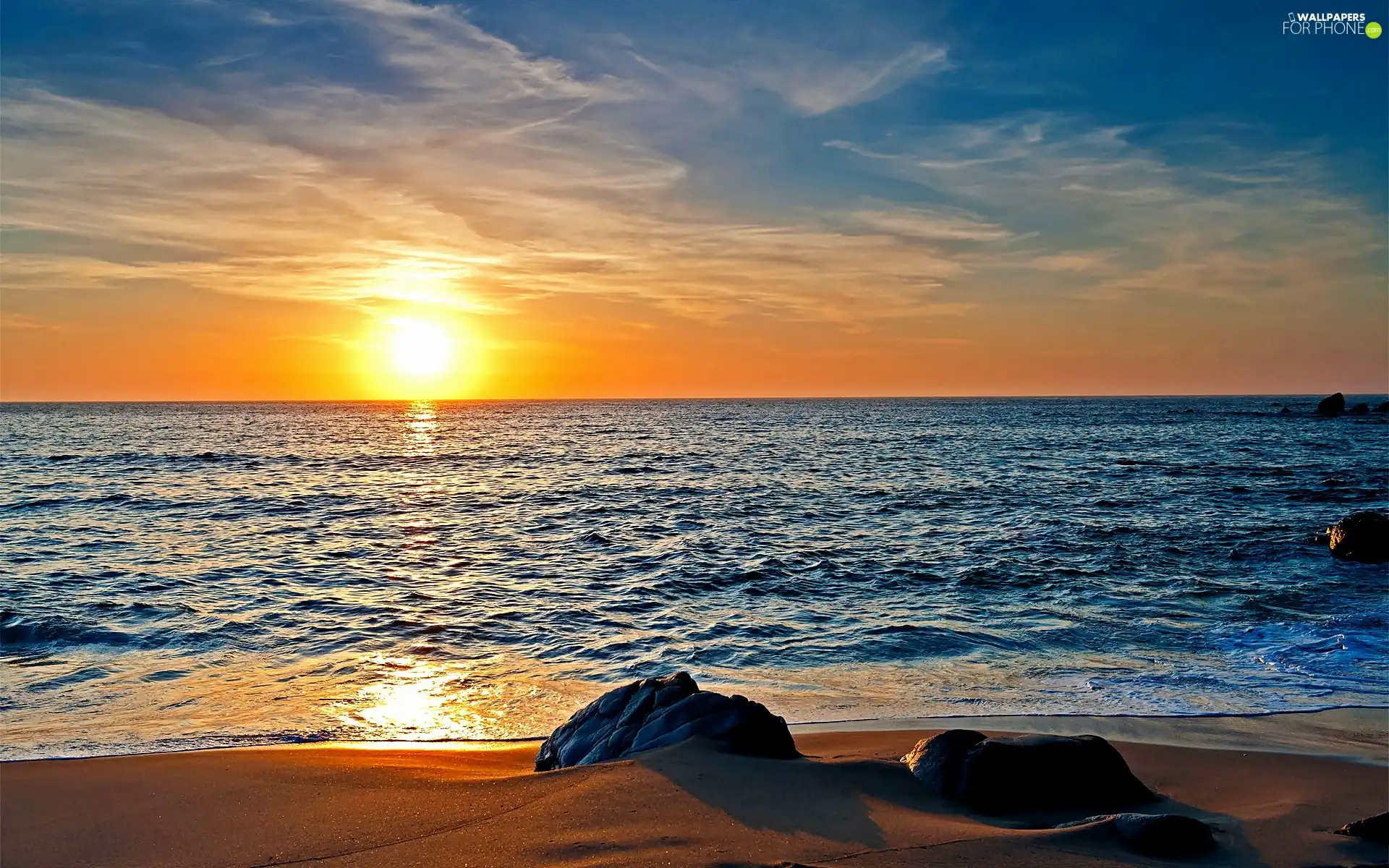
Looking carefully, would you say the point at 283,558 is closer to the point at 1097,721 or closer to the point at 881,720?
the point at 881,720

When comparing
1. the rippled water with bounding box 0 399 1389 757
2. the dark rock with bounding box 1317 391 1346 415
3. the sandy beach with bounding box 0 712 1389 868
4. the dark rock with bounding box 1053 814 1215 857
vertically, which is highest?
the dark rock with bounding box 1317 391 1346 415

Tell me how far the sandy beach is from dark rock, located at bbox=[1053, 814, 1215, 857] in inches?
3.3

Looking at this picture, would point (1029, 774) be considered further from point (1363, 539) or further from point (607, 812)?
point (1363, 539)

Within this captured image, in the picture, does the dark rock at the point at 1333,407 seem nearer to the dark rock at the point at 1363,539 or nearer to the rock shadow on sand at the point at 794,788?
the dark rock at the point at 1363,539

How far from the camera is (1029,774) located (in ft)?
19.3

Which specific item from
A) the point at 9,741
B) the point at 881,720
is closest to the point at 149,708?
the point at 9,741

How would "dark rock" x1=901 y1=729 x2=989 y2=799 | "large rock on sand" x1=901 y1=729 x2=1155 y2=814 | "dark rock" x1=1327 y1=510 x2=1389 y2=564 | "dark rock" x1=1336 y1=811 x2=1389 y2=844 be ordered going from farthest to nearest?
"dark rock" x1=1327 y1=510 x2=1389 y2=564 → "dark rock" x1=901 y1=729 x2=989 y2=799 → "large rock on sand" x1=901 y1=729 x2=1155 y2=814 → "dark rock" x1=1336 y1=811 x2=1389 y2=844

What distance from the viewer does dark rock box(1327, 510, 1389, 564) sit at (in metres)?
18.2

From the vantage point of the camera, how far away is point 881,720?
28.2 ft

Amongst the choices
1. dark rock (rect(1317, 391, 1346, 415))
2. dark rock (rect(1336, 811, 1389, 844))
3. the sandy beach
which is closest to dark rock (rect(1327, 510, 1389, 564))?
the sandy beach

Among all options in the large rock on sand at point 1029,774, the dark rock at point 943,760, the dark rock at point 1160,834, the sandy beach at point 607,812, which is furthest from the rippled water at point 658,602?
the dark rock at point 1160,834

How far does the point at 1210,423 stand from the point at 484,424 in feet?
288

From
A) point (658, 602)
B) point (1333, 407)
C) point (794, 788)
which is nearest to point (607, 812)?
point (794, 788)

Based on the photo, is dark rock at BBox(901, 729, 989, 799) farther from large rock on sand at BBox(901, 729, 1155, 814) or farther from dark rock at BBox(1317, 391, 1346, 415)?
dark rock at BBox(1317, 391, 1346, 415)
